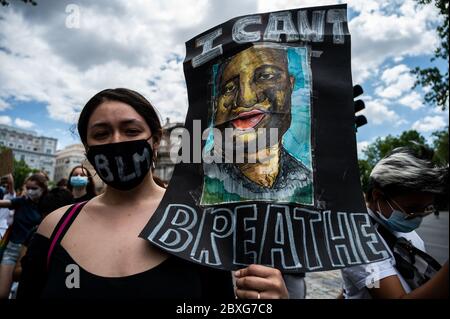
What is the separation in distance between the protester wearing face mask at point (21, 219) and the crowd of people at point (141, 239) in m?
2.16

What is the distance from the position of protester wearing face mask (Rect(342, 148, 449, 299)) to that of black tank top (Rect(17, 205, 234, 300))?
67 centimetres

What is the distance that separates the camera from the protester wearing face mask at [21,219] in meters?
3.09

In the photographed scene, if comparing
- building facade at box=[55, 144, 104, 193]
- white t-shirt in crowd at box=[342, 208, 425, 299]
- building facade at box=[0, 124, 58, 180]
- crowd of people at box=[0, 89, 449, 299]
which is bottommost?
white t-shirt in crowd at box=[342, 208, 425, 299]

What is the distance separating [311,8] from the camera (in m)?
1.12

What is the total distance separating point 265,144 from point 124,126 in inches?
24.1

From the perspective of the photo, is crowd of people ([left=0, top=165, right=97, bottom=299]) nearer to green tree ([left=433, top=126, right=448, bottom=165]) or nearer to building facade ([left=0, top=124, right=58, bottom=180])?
building facade ([left=0, top=124, right=58, bottom=180])

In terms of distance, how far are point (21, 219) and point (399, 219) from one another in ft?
12.7

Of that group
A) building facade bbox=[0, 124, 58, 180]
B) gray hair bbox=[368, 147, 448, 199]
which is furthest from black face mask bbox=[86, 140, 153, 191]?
gray hair bbox=[368, 147, 448, 199]

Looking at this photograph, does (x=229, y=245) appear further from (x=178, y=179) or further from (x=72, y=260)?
(x=72, y=260)

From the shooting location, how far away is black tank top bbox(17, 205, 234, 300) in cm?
107

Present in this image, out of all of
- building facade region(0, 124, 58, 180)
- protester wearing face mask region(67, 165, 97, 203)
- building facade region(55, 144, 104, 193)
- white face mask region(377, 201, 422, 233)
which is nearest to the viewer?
white face mask region(377, 201, 422, 233)

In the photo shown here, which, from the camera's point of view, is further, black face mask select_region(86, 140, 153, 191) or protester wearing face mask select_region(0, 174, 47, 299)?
protester wearing face mask select_region(0, 174, 47, 299)
